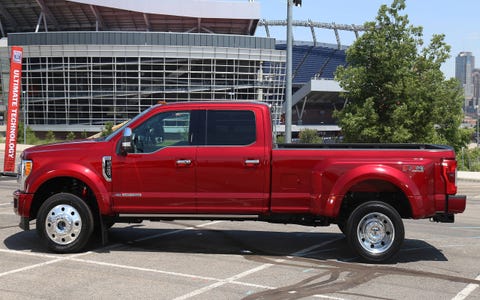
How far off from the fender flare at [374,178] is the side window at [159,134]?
2056 millimetres

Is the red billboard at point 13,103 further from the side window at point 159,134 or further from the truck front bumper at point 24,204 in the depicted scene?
the side window at point 159,134

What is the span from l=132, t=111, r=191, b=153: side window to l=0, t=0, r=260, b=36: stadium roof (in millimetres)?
69080

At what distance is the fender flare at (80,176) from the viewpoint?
277 inches

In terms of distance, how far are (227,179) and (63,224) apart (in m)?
2.29

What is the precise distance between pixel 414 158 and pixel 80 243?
4527 millimetres

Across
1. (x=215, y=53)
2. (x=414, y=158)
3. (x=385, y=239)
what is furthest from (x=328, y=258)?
(x=215, y=53)

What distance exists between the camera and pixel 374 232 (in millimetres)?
6988

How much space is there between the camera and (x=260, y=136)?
23.4 ft

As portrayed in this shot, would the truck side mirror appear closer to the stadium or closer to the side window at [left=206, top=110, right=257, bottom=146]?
the side window at [left=206, top=110, right=257, bottom=146]

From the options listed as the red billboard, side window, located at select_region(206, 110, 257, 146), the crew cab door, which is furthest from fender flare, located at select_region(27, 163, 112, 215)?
the red billboard

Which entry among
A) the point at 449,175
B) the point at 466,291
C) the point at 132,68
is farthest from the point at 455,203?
the point at 132,68

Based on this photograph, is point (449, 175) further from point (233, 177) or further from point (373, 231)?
point (233, 177)

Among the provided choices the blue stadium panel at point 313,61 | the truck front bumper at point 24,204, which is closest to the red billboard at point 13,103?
the truck front bumper at point 24,204

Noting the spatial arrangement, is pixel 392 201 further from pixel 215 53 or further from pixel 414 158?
pixel 215 53
